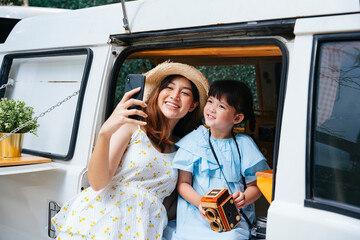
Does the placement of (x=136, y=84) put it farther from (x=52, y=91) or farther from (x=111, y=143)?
(x=52, y=91)

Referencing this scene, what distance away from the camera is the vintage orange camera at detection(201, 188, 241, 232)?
75.6 inches

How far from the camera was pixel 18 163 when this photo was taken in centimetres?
245

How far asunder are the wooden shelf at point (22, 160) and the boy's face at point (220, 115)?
1098mm

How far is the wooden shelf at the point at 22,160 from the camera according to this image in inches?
95.3

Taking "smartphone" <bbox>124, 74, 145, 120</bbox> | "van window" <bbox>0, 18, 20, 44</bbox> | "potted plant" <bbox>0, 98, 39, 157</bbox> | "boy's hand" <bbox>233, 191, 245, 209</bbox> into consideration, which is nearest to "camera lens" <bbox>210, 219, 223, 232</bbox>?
"boy's hand" <bbox>233, 191, 245, 209</bbox>

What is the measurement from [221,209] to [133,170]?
23.1 inches

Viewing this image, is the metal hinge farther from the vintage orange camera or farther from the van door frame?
the vintage orange camera

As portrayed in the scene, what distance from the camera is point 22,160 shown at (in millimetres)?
2486

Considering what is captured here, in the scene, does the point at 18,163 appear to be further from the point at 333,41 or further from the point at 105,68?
the point at 333,41

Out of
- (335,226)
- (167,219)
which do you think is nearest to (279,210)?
(335,226)

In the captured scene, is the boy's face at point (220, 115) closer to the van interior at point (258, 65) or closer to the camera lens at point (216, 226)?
the van interior at point (258, 65)

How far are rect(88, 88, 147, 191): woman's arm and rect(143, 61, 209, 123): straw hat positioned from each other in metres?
0.44

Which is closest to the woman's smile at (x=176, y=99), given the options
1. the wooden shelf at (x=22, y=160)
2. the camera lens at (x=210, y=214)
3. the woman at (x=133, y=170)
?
the woman at (x=133, y=170)

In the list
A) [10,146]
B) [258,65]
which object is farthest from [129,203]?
[258,65]
